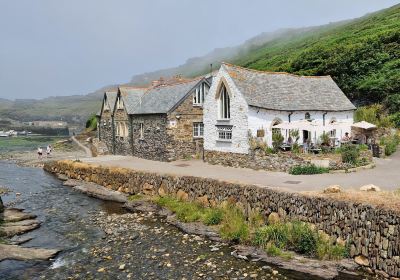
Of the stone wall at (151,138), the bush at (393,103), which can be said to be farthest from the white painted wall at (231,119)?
the bush at (393,103)

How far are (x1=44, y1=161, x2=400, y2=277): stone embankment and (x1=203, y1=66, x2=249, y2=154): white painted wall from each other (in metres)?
6.66

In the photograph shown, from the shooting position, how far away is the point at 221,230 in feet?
60.1

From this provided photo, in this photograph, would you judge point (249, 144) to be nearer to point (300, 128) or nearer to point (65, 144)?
point (300, 128)

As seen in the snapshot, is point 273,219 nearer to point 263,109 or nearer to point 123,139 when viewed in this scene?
point 263,109

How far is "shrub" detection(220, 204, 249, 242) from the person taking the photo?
57.0 ft

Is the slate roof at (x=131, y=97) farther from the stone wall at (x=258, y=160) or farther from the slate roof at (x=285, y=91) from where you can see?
the slate roof at (x=285, y=91)

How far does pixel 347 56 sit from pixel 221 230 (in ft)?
133

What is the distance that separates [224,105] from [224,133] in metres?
2.11

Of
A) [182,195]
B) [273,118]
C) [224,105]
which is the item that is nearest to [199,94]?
[224,105]

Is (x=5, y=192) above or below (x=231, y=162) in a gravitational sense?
below

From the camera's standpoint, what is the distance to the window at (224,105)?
2981cm

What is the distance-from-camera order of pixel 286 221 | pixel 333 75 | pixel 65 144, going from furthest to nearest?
pixel 65 144 < pixel 333 75 < pixel 286 221

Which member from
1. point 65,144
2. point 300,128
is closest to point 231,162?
point 300,128

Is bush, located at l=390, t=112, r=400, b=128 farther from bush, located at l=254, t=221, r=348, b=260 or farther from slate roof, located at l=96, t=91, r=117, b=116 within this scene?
slate roof, located at l=96, t=91, r=117, b=116
